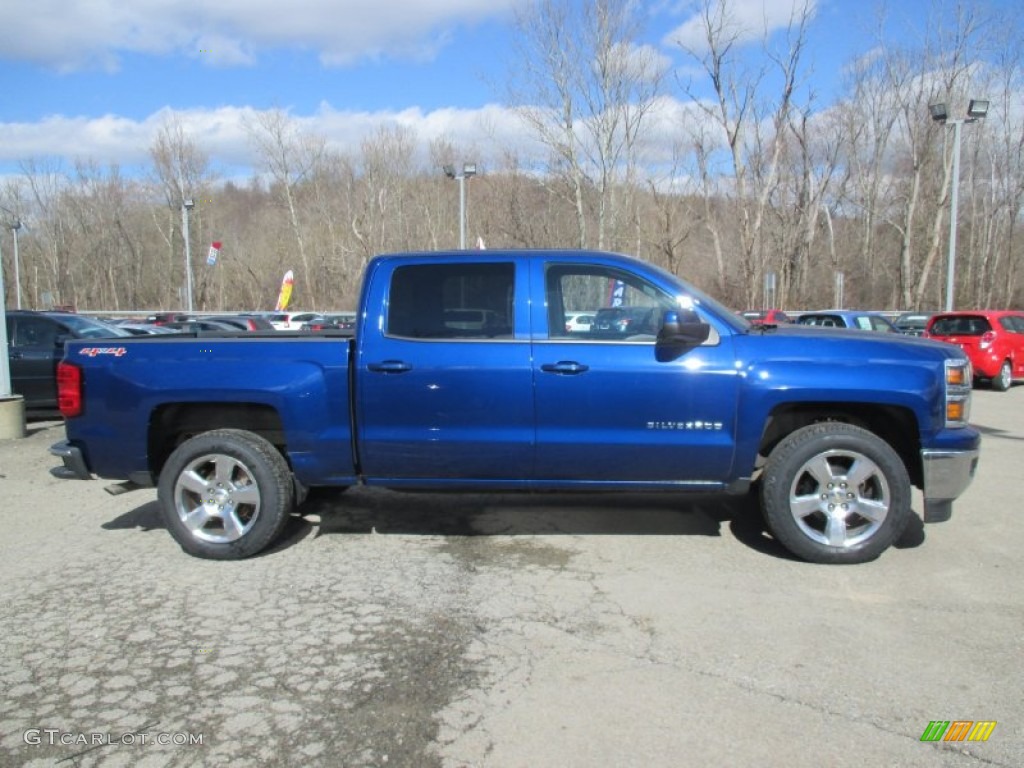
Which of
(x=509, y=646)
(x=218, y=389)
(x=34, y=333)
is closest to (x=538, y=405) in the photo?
(x=509, y=646)

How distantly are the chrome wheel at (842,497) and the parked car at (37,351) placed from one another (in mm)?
10182

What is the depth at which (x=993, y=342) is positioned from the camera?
14.8m

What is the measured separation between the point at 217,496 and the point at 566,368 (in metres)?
2.44

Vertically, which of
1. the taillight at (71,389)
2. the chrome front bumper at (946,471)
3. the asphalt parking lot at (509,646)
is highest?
the taillight at (71,389)

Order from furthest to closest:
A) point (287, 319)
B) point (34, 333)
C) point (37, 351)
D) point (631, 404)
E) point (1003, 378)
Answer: point (287, 319), point (1003, 378), point (34, 333), point (37, 351), point (631, 404)

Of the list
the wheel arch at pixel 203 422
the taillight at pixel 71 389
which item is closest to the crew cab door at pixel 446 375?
the wheel arch at pixel 203 422

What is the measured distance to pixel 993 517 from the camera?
5.73 meters

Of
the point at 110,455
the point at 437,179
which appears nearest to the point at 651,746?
the point at 110,455

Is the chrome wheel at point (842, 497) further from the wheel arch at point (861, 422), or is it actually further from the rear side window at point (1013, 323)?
the rear side window at point (1013, 323)

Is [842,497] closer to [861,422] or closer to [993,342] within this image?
[861,422]

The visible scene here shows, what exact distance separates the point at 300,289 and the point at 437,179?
47.2ft

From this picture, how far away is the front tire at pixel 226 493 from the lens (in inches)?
189

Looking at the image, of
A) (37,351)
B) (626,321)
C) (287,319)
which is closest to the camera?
(626,321)

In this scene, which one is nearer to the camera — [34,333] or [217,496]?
[217,496]
